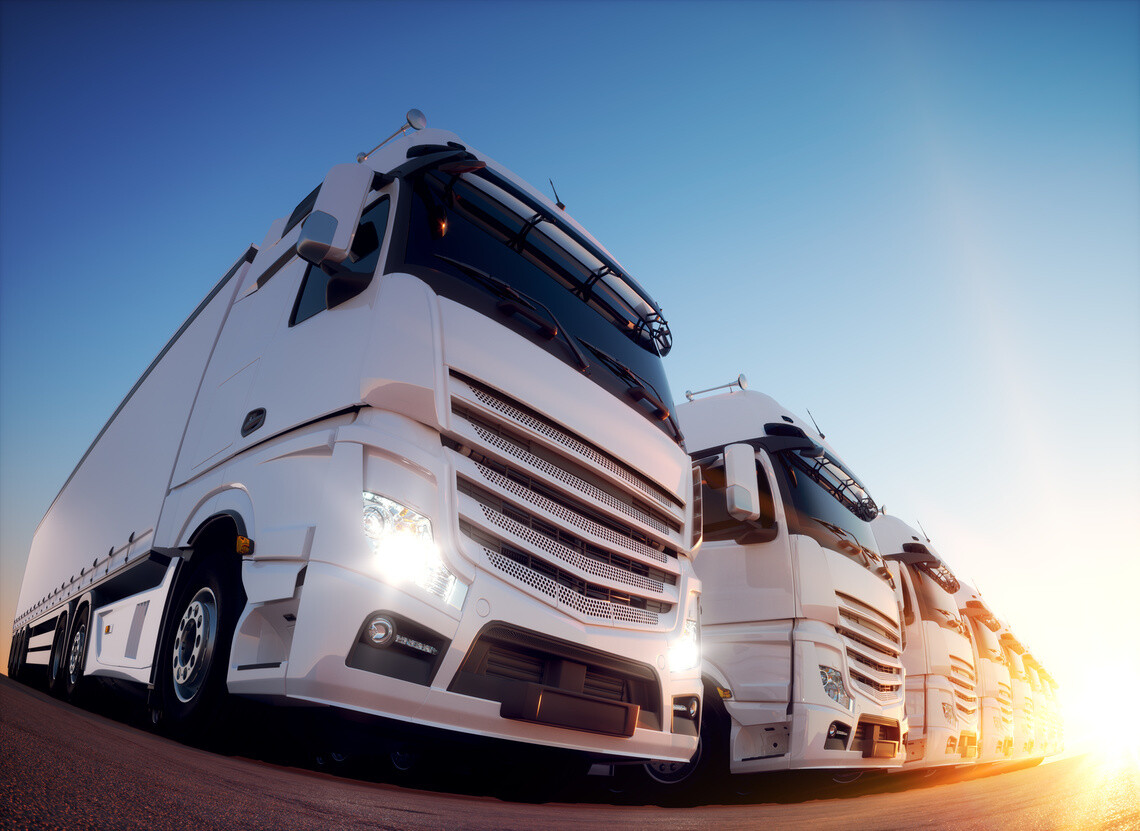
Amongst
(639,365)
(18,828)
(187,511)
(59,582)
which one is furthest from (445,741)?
(59,582)

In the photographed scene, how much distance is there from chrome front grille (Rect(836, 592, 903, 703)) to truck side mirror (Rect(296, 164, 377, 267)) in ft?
15.4

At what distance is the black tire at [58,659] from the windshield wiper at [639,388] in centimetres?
612

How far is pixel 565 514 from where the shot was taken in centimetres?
330

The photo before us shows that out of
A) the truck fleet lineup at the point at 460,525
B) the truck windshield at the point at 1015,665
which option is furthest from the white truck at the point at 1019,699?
the truck fleet lineup at the point at 460,525

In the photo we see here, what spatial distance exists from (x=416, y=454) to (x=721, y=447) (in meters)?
4.34

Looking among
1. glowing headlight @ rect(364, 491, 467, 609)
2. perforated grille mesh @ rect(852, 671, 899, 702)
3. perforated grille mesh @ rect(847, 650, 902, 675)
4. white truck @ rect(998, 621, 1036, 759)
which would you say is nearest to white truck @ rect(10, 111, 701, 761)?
glowing headlight @ rect(364, 491, 467, 609)

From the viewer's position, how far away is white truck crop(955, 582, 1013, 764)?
33.6 feet

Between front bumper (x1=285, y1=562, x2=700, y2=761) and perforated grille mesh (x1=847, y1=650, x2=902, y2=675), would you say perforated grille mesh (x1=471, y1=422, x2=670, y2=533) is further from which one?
perforated grille mesh (x1=847, y1=650, x2=902, y2=675)

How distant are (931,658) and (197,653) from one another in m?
8.25

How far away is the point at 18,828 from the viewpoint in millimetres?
1268

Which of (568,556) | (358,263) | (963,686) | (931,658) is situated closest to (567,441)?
(568,556)

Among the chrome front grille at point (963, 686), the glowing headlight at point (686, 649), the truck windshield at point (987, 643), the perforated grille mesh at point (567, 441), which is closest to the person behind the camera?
the perforated grille mesh at point (567, 441)

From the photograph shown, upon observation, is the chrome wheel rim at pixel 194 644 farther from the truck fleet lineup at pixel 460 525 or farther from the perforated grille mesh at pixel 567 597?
the perforated grille mesh at pixel 567 597

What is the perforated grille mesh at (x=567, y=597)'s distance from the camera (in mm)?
2936
